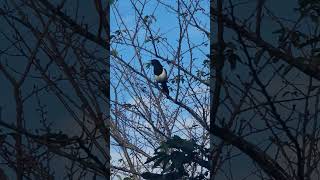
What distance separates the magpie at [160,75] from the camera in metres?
2.34

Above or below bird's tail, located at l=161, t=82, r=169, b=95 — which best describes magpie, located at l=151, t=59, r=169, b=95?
above

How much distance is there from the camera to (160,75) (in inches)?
92.0

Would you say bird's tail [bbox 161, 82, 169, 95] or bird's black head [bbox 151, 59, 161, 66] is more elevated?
bird's black head [bbox 151, 59, 161, 66]

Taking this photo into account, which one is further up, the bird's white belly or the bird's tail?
the bird's white belly

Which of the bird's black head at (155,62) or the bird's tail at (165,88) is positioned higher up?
the bird's black head at (155,62)

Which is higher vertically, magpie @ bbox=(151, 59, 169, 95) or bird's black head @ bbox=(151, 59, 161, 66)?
bird's black head @ bbox=(151, 59, 161, 66)

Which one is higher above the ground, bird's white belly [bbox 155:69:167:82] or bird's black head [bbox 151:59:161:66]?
bird's black head [bbox 151:59:161:66]

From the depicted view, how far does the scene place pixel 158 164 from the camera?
86.2 inches

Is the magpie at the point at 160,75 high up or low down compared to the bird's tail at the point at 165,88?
up

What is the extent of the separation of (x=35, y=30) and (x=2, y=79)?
0.22m

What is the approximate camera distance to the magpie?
2340 mm

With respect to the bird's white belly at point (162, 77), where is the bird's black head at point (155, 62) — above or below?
above

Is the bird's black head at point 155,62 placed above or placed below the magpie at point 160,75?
above

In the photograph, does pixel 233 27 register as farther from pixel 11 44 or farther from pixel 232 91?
pixel 11 44
